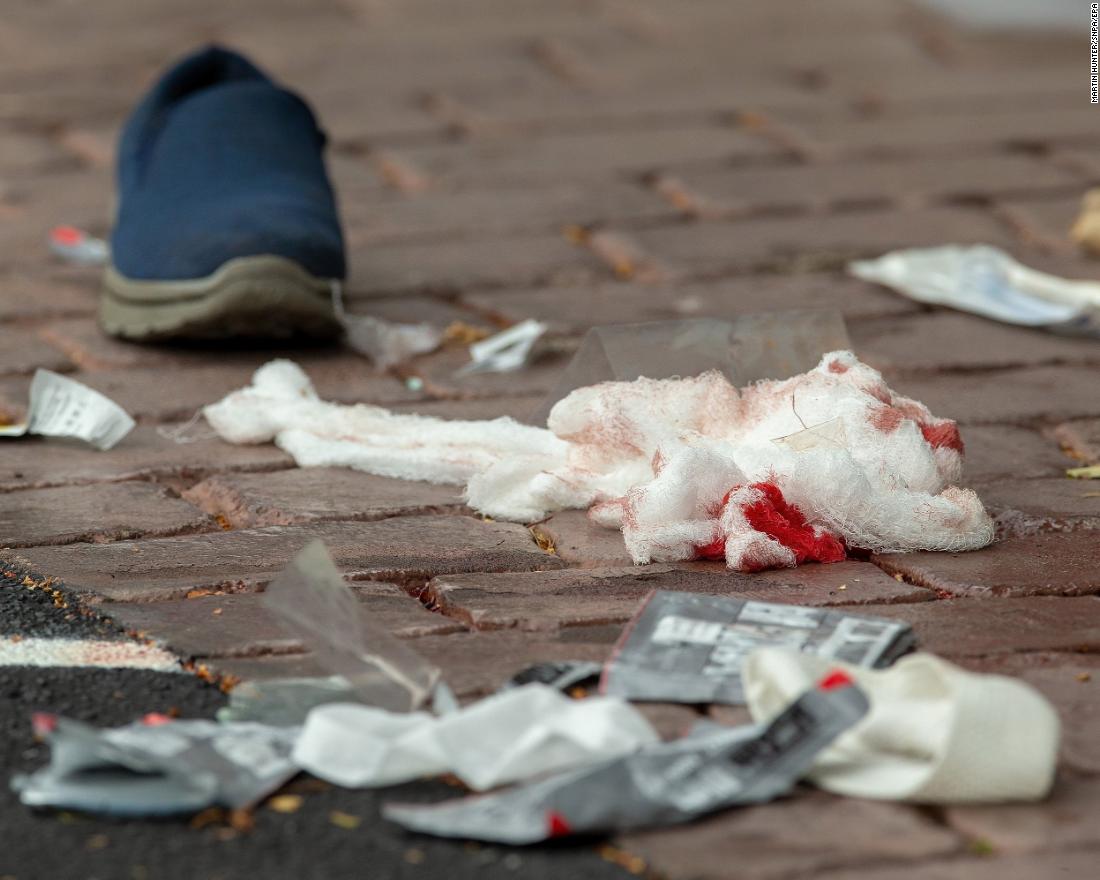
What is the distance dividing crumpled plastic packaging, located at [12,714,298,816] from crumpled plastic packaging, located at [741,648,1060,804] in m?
0.46

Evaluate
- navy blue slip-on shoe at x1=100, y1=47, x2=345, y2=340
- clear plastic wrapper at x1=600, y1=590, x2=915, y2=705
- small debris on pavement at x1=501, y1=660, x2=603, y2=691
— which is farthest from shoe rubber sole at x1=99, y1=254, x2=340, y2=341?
small debris on pavement at x1=501, y1=660, x2=603, y2=691

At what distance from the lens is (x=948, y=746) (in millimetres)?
1616

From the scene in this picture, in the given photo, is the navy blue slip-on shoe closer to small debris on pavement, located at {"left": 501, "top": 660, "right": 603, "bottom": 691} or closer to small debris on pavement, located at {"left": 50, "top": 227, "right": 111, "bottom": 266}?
small debris on pavement, located at {"left": 50, "top": 227, "right": 111, "bottom": 266}

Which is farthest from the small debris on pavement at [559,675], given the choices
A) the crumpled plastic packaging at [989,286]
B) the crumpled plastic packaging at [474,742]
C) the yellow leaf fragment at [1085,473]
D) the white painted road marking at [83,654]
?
the crumpled plastic packaging at [989,286]

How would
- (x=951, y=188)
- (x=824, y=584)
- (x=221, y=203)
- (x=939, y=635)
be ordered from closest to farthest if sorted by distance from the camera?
(x=939, y=635) → (x=824, y=584) → (x=221, y=203) → (x=951, y=188)

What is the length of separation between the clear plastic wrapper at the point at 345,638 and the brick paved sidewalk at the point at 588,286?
0.06 metres

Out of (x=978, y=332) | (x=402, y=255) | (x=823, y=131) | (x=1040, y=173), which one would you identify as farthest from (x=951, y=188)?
(x=402, y=255)

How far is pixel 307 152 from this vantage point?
3539mm

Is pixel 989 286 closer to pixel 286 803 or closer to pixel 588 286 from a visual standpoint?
pixel 588 286

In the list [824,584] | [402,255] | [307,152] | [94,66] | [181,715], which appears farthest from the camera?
[94,66]

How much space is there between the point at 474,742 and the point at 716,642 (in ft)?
1.21

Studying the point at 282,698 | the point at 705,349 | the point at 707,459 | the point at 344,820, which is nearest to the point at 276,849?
the point at 344,820

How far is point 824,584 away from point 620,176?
251 cm

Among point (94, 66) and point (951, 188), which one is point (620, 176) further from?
point (94, 66)
